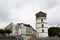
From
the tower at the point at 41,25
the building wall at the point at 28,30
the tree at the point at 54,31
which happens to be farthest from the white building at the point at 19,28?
the tree at the point at 54,31

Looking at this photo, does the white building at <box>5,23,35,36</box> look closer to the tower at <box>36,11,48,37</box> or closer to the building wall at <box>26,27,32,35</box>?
the building wall at <box>26,27,32,35</box>

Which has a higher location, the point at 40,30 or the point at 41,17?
the point at 41,17

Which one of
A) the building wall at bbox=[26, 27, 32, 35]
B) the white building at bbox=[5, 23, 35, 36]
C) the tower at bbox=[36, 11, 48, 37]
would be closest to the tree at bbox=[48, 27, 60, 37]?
the tower at bbox=[36, 11, 48, 37]

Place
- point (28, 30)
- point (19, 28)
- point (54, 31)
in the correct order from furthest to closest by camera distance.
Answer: point (28, 30)
point (54, 31)
point (19, 28)

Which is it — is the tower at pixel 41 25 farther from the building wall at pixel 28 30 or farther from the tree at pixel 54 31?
the building wall at pixel 28 30

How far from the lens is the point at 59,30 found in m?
77.9

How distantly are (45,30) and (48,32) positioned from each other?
5608mm

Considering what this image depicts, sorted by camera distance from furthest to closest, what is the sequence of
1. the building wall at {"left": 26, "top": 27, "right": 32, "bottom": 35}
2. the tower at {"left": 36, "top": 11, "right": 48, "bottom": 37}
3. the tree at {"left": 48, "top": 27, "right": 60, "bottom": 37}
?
the building wall at {"left": 26, "top": 27, "right": 32, "bottom": 35} < the tree at {"left": 48, "top": 27, "right": 60, "bottom": 37} < the tower at {"left": 36, "top": 11, "right": 48, "bottom": 37}

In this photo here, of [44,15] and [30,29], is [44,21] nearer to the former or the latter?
[44,15]

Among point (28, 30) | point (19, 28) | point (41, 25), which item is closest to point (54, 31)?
point (41, 25)

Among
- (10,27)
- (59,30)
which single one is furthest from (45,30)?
(10,27)

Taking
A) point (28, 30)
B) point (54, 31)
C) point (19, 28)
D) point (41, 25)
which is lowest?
point (54, 31)

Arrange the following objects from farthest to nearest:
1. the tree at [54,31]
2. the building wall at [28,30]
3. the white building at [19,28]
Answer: the building wall at [28,30] → the tree at [54,31] → the white building at [19,28]

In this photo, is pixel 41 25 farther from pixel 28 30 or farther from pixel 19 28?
pixel 19 28
